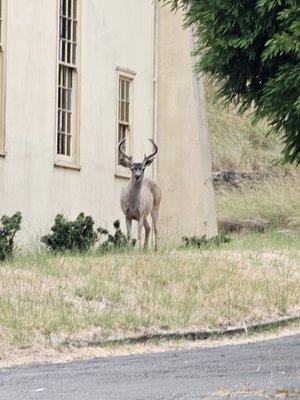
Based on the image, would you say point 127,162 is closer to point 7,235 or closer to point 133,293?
point 7,235

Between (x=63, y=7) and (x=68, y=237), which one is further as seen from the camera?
(x=63, y=7)

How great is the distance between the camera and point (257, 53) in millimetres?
14422

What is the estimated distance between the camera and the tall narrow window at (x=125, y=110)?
30.5m

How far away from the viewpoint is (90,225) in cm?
2450

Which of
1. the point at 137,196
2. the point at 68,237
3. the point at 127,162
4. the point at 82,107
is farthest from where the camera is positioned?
the point at 82,107

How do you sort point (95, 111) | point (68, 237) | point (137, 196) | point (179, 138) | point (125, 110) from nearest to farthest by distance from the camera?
point (68, 237), point (137, 196), point (95, 111), point (125, 110), point (179, 138)

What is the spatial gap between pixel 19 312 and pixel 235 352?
2.92m

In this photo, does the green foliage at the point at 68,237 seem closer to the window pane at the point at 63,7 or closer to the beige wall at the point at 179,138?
the window pane at the point at 63,7

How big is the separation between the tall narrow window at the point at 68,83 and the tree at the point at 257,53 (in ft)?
43.9

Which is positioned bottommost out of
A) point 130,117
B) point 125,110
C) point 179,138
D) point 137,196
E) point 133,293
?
point 133,293

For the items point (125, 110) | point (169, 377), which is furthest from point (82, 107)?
point (169, 377)

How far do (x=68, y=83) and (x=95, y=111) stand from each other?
1026mm

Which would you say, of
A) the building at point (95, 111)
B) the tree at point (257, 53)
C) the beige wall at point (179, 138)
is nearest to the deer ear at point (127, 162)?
the building at point (95, 111)

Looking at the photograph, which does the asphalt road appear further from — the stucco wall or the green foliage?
the stucco wall
